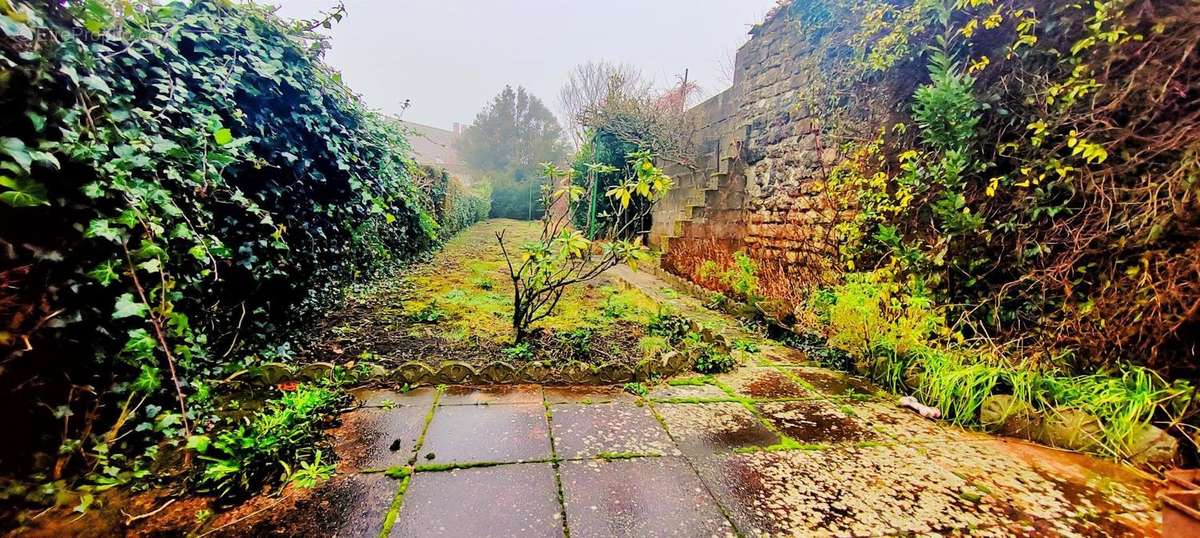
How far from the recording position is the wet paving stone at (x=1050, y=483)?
1.41 meters

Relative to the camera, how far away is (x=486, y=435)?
5.85 feet

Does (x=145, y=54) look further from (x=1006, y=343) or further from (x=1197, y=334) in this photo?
(x=1197, y=334)

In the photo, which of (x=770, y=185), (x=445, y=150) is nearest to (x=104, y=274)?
(x=770, y=185)

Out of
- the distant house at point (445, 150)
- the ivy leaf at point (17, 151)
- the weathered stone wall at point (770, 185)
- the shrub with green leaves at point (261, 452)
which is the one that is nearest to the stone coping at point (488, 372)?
the shrub with green leaves at point (261, 452)

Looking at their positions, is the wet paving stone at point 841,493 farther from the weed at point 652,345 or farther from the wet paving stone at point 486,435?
the weed at point 652,345

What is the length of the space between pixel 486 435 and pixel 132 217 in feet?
4.58

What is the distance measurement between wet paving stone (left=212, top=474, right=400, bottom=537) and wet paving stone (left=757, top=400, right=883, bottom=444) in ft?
5.32

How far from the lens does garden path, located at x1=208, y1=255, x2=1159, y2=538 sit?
131 cm

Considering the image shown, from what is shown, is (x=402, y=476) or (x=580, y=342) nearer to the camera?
(x=402, y=476)

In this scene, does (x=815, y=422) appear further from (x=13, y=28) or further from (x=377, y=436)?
(x=13, y=28)

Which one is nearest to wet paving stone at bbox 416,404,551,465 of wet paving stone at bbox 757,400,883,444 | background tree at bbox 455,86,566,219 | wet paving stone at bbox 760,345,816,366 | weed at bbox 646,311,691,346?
wet paving stone at bbox 757,400,883,444

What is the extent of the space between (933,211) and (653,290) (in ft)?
9.35

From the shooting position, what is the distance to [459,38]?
15.6m

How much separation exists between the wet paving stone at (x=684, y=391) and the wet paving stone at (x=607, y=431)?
0.20 meters
